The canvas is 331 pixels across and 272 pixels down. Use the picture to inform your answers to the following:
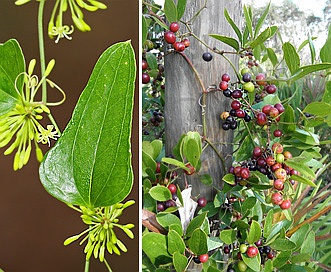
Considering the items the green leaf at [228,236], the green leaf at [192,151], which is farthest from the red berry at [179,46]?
the green leaf at [228,236]

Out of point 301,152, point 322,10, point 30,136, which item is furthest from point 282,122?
point 322,10

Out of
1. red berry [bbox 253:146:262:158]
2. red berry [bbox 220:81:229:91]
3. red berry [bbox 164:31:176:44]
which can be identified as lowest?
red berry [bbox 253:146:262:158]

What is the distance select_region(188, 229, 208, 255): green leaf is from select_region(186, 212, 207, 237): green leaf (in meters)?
0.02

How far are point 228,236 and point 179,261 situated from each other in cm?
7

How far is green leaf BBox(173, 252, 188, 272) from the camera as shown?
409 mm

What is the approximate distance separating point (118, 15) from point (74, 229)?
0.18 m

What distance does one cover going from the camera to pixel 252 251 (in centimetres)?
45

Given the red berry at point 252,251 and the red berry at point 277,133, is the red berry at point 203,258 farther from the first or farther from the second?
the red berry at point 277,133

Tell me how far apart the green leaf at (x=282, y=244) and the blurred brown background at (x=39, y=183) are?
21 centimetres

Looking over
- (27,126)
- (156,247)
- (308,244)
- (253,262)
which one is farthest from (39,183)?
(308,244)

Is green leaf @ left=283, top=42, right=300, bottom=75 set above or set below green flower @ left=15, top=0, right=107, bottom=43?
below

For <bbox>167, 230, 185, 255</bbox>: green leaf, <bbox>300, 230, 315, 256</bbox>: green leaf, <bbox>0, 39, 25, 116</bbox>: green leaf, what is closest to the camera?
<bbox>0, 39, 25, 116</bbox>: green leaf

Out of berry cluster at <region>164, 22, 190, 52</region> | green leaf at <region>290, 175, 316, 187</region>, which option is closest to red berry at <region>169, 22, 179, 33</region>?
berry cluster at <region>164, 22, 190, 52</region>

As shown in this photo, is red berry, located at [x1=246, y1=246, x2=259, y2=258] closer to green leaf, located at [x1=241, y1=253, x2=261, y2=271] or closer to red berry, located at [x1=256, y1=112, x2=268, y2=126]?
green leaf, located at [x1=241, y1=253, x2=261, y2=271]
